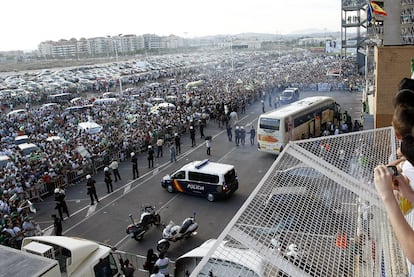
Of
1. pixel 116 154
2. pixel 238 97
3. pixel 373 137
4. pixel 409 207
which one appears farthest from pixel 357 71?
pixel 409 207

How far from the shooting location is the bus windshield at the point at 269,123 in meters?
17.9

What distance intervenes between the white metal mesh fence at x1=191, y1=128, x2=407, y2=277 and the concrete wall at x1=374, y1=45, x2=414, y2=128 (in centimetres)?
1103

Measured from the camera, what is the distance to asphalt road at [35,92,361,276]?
37.3ft

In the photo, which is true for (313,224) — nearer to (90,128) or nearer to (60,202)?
(60,202)

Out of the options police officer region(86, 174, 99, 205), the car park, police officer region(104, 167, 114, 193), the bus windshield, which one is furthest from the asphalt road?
the car park

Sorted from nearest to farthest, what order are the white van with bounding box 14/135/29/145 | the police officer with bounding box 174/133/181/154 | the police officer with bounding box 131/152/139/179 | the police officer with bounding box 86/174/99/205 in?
the police officer with bounding box 86/174/99/205, the police officer with bounding box 131/152/139/179, the police officer with bounding box 174/133/181/154, the white van with bounding box 14/135/29/145

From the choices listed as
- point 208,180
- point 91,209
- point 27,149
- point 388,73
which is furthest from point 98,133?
point 388,73

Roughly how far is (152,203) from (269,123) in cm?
734

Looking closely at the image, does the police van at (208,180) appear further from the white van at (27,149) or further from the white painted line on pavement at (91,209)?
the white van at (27,149)

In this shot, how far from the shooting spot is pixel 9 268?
5.44 metres

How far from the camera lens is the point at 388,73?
A: 14.9 m

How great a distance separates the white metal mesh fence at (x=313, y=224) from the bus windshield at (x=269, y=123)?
1275cm

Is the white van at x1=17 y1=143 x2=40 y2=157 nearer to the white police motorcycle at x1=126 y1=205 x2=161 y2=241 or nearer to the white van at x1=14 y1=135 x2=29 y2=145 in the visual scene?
the white van at x1=14 y1=135 x2=29 y2=145

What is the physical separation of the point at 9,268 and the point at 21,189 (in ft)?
32.6
